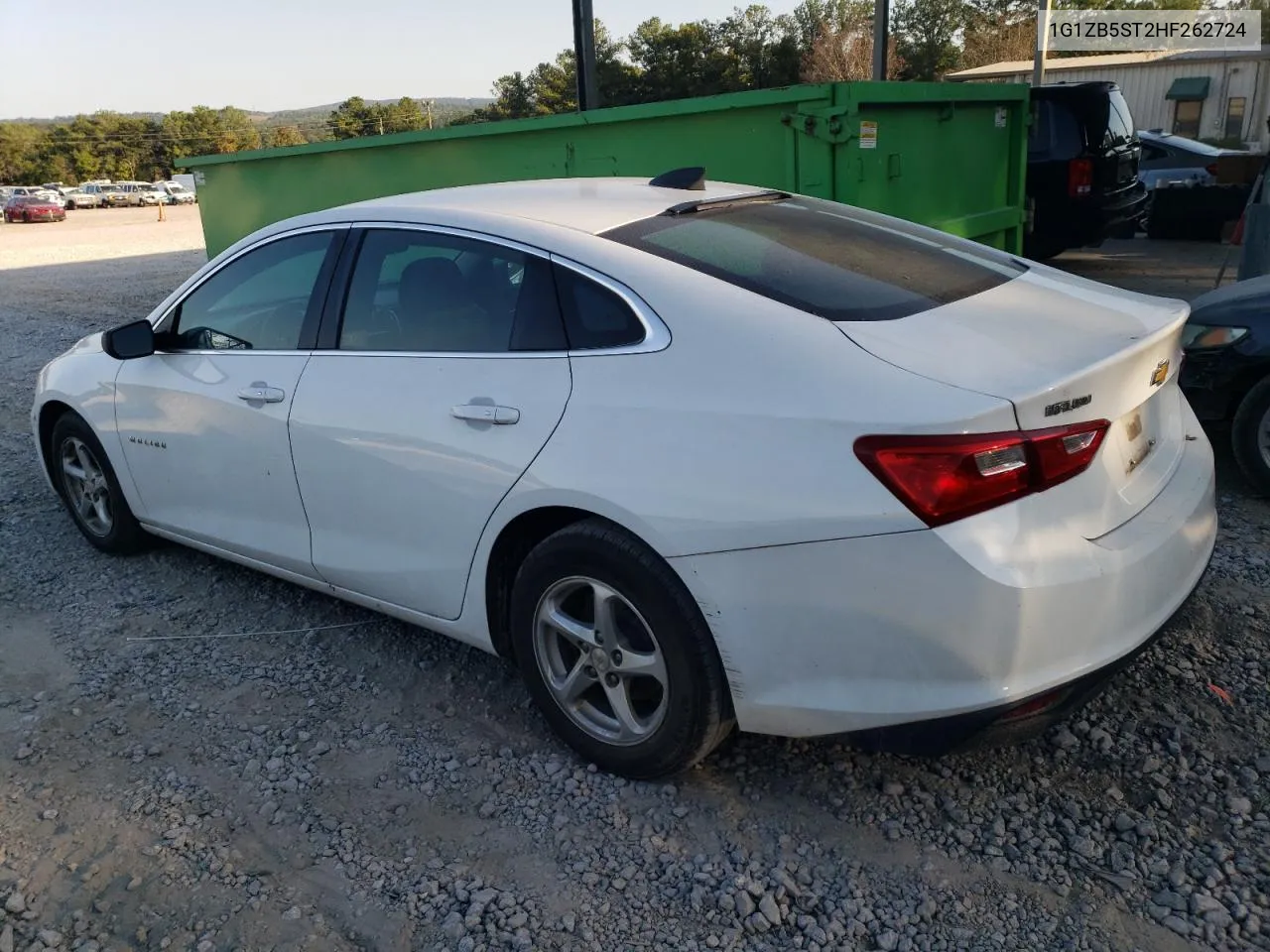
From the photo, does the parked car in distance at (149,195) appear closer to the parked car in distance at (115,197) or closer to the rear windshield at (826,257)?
the parked car in distance at (115,197)

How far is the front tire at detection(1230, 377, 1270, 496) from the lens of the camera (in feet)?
15.5

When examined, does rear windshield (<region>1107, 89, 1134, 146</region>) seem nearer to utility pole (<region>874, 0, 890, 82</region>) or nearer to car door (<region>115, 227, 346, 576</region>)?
utility pole (<region>874, 0, 890, 82</region>)

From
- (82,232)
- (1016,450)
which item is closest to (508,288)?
(1016,450)

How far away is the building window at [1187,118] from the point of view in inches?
1571

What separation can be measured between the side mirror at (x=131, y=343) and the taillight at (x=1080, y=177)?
9447 millimetres

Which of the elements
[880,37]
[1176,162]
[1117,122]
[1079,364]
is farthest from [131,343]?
[1176,162]

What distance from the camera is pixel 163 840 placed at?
2.86m

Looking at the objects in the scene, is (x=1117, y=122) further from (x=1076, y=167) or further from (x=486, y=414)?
(x=486, y=414)

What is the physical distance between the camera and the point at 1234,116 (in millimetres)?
39500

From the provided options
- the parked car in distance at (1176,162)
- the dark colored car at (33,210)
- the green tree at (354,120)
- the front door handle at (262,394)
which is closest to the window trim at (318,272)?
the front door handle at (262,394)

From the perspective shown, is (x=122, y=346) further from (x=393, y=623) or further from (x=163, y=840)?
(x=163, y=840)

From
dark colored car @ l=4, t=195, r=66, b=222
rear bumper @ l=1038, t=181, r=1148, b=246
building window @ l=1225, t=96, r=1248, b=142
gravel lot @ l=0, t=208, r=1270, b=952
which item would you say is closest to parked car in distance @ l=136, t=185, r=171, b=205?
dark colored car @ l=4, t=195, r=66, b=222

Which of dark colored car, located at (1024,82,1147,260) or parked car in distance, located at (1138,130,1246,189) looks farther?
parked car in distance, located at (1138,130,1246,189)

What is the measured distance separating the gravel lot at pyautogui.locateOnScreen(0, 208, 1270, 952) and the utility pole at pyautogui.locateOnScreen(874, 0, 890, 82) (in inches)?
479
